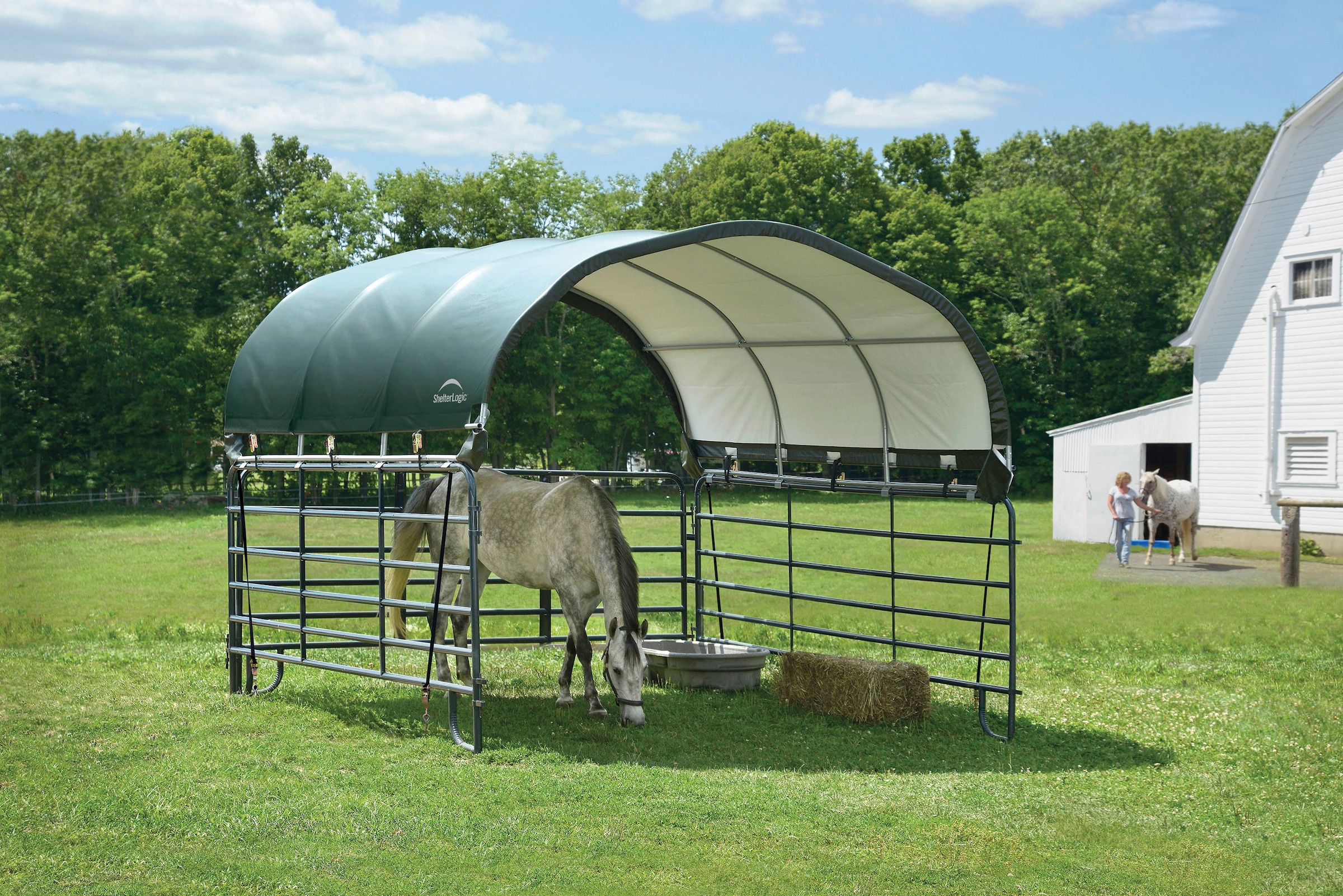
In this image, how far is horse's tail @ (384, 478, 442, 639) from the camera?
961 cm

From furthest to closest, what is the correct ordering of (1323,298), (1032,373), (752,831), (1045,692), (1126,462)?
(1032,373) → (1126,462) → (1323,298) → (1045,692) → (752,831)

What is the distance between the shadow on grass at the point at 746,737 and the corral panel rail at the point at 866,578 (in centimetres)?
41

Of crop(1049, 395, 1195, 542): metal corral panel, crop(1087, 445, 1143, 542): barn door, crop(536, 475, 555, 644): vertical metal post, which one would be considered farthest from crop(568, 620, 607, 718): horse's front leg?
crop(1087, 445, 1143, 542): barn door

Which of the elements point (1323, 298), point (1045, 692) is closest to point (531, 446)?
point (1323, 298)

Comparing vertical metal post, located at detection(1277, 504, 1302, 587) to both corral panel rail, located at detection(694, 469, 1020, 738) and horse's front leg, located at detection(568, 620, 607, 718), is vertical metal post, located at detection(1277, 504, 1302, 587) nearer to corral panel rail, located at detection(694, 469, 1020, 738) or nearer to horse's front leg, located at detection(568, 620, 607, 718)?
corral panel rail, located at detection(694, 469, 1020, 738)

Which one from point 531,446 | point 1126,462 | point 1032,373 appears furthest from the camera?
point 1032,373

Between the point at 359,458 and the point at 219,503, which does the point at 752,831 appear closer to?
the point at 359,458

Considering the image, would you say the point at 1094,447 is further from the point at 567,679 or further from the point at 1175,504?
the point at 567,679

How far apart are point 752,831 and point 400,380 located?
171 inches

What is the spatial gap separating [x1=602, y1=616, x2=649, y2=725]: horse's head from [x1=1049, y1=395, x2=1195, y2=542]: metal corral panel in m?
19.1

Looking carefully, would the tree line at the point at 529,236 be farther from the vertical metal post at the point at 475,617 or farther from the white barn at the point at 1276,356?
the vertical metal post at the point at 475,617

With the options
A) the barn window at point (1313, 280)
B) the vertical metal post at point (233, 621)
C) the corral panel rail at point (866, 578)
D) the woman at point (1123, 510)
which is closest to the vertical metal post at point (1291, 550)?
the woman at point (1123, 510)

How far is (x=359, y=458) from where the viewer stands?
337 inches

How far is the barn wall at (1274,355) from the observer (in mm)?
22141
